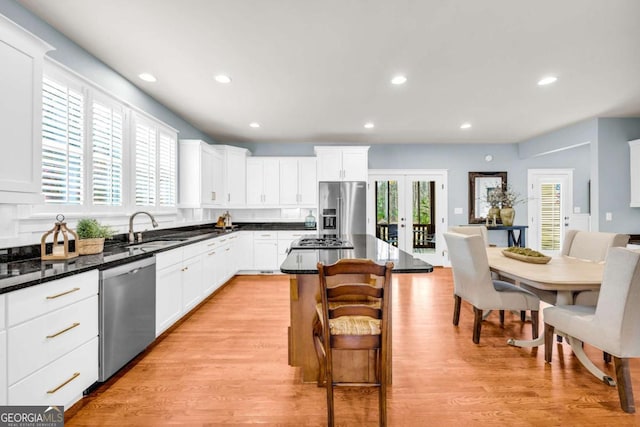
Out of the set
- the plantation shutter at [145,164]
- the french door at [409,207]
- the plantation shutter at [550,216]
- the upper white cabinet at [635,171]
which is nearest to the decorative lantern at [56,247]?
the plantation shutter at [145,164]

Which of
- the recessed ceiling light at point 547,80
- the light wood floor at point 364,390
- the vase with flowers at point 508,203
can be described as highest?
the recessed ceiling light at point 547,80

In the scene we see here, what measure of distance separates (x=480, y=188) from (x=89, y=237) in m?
6.59

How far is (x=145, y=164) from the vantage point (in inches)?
138

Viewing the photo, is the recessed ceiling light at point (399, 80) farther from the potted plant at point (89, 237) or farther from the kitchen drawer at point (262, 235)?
the kitchen drawer at point (262, 235)

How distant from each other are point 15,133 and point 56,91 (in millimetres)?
741

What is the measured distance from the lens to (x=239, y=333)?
9.84ft

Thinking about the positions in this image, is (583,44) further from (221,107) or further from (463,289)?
(221,107)

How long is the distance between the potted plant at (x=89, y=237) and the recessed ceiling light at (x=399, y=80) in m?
3.12

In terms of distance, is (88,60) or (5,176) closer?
(5,176)

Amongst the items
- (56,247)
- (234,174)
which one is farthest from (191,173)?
(56,247)

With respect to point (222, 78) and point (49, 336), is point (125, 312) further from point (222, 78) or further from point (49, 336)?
point (222, 78)

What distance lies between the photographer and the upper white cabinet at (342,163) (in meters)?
5.64

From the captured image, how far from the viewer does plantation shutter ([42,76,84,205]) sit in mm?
2197

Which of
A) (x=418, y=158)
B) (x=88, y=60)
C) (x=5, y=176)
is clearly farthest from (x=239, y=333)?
(x=418, y=158)
